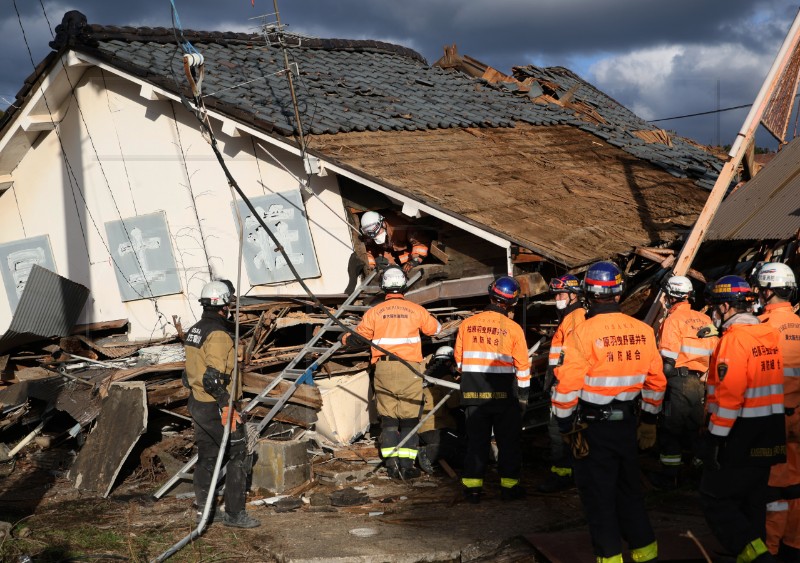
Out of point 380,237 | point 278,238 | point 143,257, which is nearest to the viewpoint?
point 380,237

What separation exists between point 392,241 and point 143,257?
4.03 m

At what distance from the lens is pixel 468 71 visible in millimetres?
20062

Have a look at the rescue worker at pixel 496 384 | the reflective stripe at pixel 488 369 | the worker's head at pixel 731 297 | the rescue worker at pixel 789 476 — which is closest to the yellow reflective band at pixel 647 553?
the rescue worker at pixel 789 476

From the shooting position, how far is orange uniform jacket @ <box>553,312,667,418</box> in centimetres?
606

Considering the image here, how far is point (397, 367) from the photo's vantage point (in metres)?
9.62

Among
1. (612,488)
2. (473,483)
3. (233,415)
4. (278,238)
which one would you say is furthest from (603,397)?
(278,238)

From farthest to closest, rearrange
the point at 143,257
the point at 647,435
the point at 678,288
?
the point at 143,257, the point at 678,288, the point at 647,435

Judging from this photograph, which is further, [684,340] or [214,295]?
[684,340]

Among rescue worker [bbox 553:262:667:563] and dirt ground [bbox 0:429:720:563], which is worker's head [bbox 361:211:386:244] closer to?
dirt ground [bbox 0:429:720:563]

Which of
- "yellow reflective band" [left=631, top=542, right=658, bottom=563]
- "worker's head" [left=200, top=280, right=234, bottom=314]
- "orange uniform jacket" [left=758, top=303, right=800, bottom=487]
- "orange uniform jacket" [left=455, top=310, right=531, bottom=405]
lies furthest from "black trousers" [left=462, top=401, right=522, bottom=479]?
"orange uniform jacket" [left=758, top=303, right=800, bottom=487]

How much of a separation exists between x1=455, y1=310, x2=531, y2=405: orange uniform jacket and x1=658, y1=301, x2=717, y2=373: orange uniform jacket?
1.56m

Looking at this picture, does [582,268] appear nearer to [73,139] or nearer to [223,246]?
[223,246]

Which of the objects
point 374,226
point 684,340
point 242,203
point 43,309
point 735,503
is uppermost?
point 242,203

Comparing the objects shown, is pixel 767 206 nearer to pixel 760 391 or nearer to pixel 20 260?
pixel 760 391
